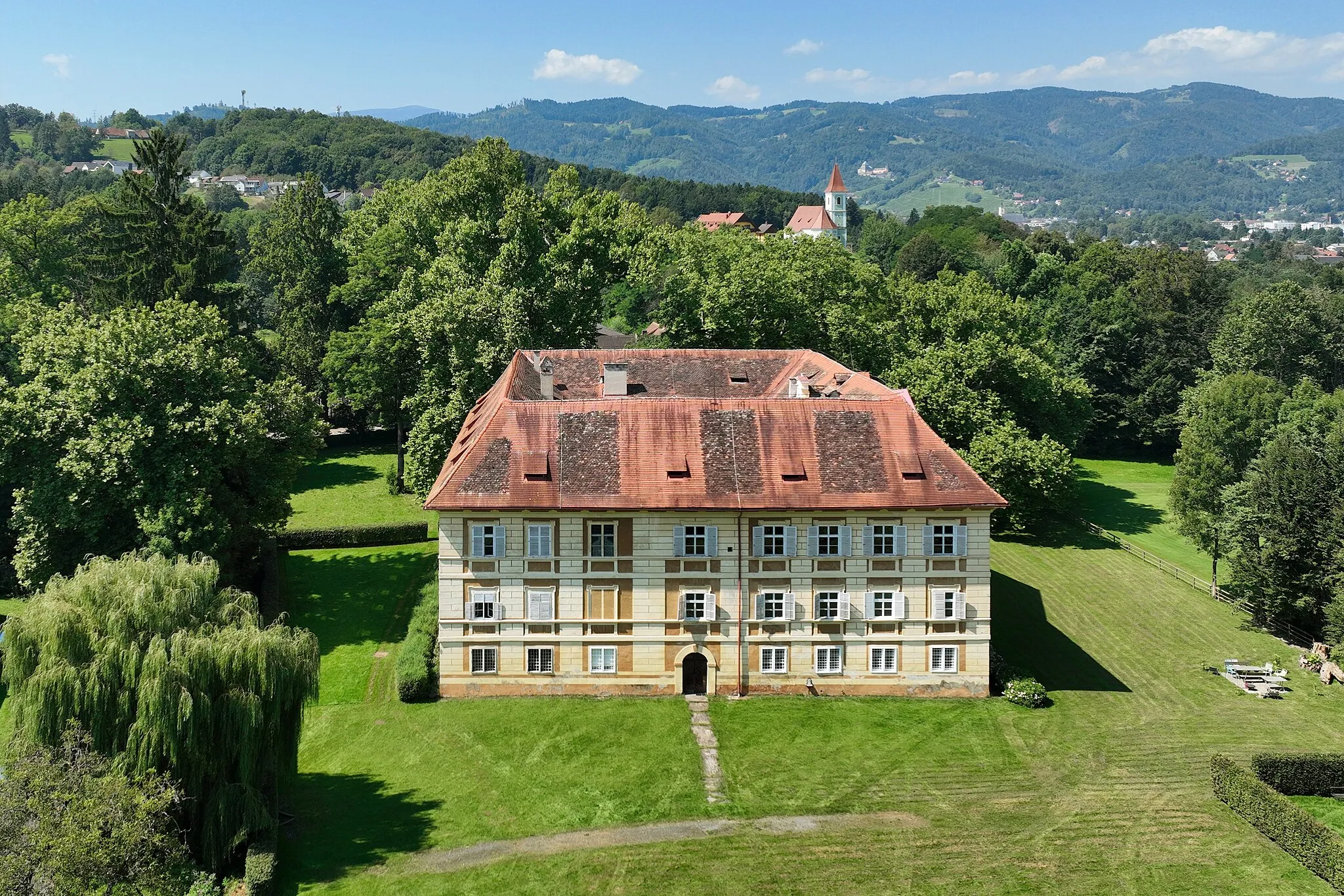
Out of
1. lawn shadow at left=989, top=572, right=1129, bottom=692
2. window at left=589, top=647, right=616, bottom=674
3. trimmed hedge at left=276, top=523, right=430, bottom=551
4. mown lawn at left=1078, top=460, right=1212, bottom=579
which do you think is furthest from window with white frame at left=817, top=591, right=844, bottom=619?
mown lawn at left=1078, top=460, right=1212, bottom=579

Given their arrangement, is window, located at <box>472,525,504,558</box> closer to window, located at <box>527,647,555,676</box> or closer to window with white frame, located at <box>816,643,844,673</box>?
Result: window, located at <box>527,647,555,676</box>

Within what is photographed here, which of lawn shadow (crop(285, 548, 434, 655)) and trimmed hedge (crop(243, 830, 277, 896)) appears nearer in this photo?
trimmed hedge (crop(243, 830, 277, 896))

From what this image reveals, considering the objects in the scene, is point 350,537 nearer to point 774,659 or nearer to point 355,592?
point 355,592

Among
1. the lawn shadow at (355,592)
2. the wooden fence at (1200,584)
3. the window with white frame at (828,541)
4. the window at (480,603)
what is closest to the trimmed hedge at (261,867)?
the window at (480,603)

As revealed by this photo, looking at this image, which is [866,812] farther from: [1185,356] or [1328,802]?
[1185,356]

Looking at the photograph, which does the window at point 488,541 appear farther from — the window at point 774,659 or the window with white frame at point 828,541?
the window with white frame at point 828,541

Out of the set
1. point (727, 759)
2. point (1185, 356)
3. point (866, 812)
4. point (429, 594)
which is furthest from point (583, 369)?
point (1185, 356)
